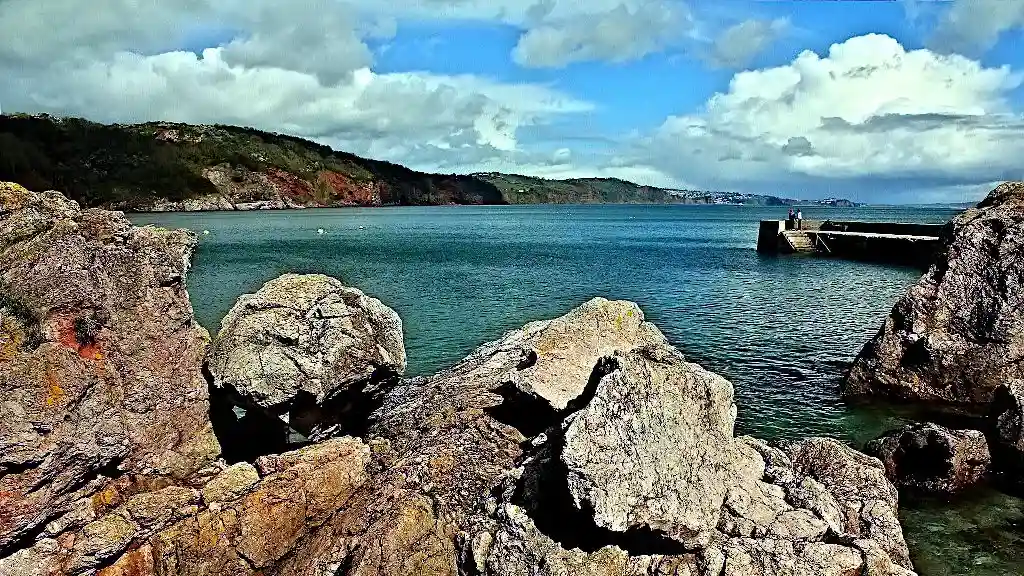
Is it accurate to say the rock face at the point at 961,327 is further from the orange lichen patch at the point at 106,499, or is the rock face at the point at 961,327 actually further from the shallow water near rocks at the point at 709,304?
the orange lichen patch at the point at 106,499

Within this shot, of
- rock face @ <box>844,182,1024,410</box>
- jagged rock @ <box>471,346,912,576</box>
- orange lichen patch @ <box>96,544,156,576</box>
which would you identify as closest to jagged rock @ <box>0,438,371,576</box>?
orange lichen patch @ <box>96,544,156,576</box>

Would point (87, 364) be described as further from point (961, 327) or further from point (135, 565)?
point (961, 327)

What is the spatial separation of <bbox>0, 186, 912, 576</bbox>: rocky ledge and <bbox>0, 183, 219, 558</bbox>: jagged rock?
0.03 metres

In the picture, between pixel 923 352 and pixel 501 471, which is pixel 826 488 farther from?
pixel 923 352

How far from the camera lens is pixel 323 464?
1099cm

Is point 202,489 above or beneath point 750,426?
above

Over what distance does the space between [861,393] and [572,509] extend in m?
15.5

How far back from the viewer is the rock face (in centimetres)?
1969

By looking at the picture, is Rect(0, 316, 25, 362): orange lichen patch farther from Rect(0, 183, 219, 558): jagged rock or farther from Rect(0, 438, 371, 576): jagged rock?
Rect(0, 438, 371, 576): jagged rock

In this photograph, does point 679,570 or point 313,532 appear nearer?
point 679,570

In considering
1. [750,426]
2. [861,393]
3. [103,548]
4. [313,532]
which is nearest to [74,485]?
[103,548]

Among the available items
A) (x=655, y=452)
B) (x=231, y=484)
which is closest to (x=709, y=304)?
(x=655, y=452)

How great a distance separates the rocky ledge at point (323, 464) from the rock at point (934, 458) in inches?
144

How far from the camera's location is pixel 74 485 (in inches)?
386
